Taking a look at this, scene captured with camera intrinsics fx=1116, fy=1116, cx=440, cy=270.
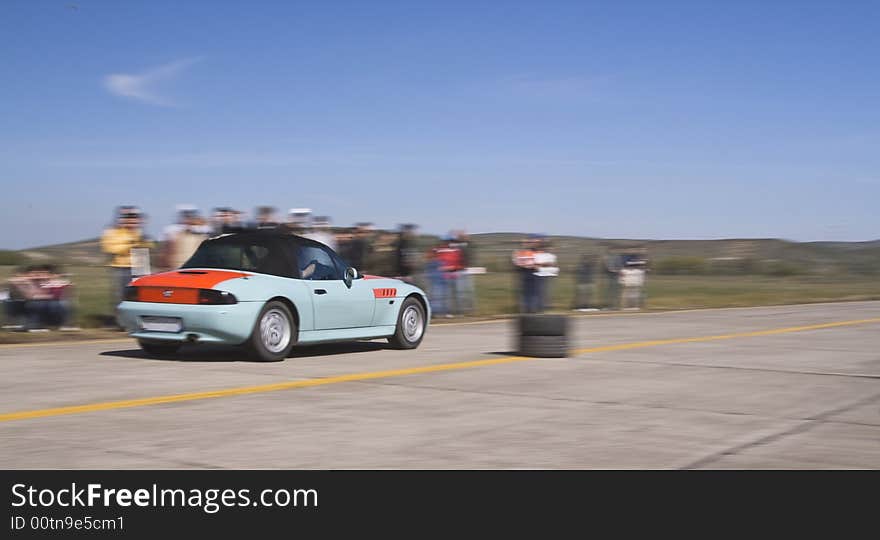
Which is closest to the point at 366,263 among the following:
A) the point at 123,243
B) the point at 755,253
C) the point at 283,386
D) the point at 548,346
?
the point at 123,243

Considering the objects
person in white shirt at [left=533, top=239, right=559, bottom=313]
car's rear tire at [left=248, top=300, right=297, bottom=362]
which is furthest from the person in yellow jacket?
person in white shirt at [left=533, top=239, right=559, bottom=313]

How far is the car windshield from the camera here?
1197 centimetres

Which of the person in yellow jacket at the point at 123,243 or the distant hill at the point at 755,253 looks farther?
the distant hill at the point at 755,253

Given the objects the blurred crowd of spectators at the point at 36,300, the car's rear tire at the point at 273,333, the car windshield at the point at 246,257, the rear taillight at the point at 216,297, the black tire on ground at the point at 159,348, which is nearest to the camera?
the rear taillight at the point at 216,297

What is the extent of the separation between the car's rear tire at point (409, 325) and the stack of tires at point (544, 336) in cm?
158

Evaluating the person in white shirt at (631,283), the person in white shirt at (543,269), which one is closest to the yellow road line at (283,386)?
the person in white shirt at (543,269)

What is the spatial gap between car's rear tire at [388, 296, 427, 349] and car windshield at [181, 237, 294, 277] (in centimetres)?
199

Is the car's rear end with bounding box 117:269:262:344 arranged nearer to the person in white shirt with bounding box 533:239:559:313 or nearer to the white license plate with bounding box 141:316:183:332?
the white license plate with bounding box 141:316:183:332

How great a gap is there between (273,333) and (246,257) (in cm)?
96

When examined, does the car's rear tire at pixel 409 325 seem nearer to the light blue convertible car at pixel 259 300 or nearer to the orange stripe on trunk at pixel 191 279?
the light blue convertible car at pixel 259 300

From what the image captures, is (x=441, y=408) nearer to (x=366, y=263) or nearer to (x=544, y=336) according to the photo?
(x=544, y=336)

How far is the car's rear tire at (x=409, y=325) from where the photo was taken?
533 inches

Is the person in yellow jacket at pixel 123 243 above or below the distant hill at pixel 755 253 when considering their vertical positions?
above
